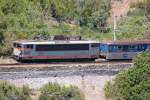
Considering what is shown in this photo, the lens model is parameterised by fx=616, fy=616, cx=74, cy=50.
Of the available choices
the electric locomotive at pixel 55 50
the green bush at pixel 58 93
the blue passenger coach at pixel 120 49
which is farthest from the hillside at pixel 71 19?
the green bush at pixel 58 93

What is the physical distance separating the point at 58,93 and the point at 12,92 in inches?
123

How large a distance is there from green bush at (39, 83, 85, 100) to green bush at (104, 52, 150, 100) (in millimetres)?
3117

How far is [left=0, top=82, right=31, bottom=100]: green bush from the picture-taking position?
4075 centimetres

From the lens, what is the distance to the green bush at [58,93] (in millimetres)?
41531

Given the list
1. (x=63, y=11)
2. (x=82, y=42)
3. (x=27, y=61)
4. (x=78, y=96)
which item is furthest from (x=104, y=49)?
(x=63, y=11)

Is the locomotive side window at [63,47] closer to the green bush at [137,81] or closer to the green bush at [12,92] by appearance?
the green bush at [12,92]

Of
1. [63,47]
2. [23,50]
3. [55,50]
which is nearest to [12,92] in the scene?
[23,50]

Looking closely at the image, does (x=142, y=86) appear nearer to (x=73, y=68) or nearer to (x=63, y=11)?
(x=73, y=68)

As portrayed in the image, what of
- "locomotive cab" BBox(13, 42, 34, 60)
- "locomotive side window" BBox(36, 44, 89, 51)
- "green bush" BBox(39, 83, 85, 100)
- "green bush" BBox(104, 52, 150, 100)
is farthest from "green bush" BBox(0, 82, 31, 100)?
Answer: "locomotive side window" BBox(36, 44, 89, 51)

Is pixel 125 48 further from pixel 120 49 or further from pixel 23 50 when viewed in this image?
pixel 23 50

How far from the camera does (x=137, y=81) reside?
39.5 meters

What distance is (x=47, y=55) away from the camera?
5088 cm

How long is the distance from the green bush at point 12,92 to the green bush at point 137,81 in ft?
21.1

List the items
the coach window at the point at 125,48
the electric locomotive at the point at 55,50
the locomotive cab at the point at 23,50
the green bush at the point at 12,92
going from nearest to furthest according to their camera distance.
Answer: the green bush at the point at 12,92 → the locomotive cab at the point at 23,50 → the electric locomotive at the point at 55,50 → the coach window at the point at 125,48
